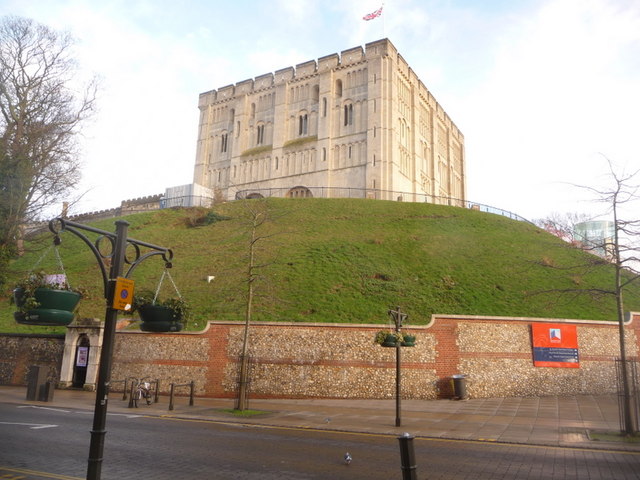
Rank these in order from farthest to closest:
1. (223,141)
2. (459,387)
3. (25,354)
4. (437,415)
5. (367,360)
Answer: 1. (223,141)
2. (25,354)
3. (367,360)
4. (459,387)
5. (437,415)

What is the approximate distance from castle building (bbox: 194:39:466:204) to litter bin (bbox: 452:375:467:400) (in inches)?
1474

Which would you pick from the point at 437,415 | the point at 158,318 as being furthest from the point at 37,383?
the point at 437,415

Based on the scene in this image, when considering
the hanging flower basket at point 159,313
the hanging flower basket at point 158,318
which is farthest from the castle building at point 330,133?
the hanging flower basket at point 158,318

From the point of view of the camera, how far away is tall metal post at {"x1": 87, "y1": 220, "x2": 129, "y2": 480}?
19.0ft

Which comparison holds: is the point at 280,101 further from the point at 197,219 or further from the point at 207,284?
the point at 207,284

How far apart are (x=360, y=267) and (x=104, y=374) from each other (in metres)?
24.8

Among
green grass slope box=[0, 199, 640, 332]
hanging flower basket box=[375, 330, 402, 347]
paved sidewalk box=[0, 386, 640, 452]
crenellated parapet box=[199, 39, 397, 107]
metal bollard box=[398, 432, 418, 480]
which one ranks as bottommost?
paved sidewalk box=[0, 386, 640, 452]

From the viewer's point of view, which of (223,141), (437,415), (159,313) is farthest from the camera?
(223,141)

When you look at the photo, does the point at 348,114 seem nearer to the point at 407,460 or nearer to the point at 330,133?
the point at 330,133

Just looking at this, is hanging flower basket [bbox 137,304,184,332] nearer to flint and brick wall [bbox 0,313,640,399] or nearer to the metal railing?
flint and brick wall [bbox 0,313,640,399]

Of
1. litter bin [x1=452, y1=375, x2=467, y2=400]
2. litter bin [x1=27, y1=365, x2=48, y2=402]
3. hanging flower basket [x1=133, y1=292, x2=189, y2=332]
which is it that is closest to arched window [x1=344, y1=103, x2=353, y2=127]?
litter bin [x1=452, y1=375, x2=467, y2=400]

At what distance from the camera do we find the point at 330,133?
6312 cm

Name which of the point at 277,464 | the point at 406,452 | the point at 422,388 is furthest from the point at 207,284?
the point at 406,452

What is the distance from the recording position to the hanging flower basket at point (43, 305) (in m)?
6.46
